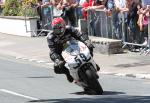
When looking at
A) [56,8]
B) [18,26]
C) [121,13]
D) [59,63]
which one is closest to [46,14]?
[56,8]

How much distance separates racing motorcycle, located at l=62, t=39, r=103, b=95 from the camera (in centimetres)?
1359

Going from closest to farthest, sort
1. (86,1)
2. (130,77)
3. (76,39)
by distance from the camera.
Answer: (76,39) < (130,77) < (86,1)

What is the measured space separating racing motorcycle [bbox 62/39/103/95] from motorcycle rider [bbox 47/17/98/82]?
0.53 ft

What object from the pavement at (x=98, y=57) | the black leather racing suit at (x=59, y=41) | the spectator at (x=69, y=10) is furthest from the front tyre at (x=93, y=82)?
the spectator at (x=69, y=10)

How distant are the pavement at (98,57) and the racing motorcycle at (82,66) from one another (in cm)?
333

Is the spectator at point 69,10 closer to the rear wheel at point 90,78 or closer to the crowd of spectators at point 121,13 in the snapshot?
the crowd of spectators at point 121,13

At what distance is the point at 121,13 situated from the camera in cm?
2209

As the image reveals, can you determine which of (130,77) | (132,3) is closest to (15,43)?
(132,3)

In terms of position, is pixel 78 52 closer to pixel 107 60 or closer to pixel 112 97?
pixel 112 97

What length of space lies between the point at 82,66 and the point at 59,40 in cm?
90

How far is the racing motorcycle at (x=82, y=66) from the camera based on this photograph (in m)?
13.6

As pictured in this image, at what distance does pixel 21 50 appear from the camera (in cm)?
2564

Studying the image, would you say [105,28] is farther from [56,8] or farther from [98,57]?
[56,8]

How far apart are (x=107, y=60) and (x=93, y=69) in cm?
739
